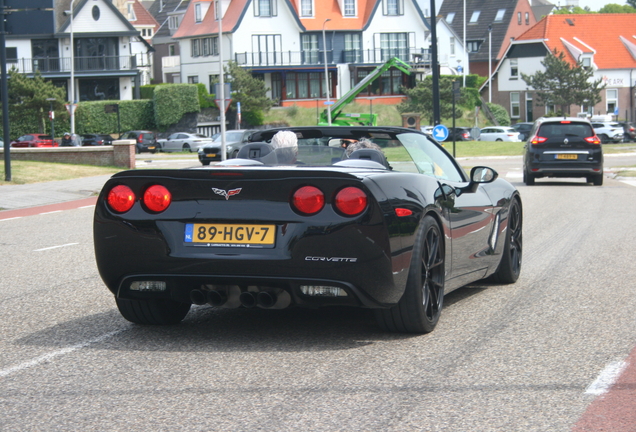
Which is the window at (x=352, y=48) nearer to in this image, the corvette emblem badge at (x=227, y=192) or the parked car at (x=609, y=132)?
the parked car at (x=609, y=132)

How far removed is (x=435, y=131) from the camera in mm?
32188

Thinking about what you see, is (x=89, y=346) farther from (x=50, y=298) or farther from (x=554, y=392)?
(x=554, y=392)

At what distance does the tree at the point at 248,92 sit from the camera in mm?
70250

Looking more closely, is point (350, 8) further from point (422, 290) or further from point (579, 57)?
point (422, 290)

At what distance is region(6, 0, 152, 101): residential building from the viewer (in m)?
73.1

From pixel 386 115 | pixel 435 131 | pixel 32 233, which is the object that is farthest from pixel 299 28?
pixel 32 233

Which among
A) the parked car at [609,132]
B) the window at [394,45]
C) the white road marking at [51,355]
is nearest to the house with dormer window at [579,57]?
the window at [394,45]

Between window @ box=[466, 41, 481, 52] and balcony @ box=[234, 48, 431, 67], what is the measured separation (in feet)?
46.8

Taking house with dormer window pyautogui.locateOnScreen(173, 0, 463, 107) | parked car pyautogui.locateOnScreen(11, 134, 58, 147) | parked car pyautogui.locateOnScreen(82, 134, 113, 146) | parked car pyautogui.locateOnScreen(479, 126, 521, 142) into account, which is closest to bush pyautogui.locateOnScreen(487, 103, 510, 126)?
house with dormer window pyautogui.locateOnScreen(173, 0, 463, 107)

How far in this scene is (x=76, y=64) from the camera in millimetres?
74250

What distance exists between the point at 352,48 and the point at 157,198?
77183mm

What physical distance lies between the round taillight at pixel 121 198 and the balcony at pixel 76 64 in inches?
2761

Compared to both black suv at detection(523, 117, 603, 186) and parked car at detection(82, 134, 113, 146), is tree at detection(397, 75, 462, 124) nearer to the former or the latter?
parked car at detection(82, 134, 113, 146)

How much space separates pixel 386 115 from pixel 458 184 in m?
69.8
